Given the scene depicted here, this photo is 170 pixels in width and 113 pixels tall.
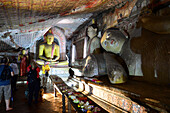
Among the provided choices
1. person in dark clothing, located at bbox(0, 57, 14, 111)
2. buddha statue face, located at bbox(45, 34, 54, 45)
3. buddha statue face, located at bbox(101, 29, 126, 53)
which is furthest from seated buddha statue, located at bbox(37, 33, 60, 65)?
buddha statue face, located at bbox(101, 29, 126, 53)

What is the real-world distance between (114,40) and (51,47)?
5240mm

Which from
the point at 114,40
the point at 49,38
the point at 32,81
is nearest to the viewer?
the point at 114,40

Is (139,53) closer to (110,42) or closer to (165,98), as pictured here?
(110,42)

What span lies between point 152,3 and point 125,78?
5.91 ft

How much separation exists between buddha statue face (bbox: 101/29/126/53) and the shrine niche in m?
4.31

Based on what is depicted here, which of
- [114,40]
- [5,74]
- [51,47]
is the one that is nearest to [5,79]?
[5,74]

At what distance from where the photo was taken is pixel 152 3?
2861mm

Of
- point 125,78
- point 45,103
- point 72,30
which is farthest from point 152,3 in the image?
point 72,30

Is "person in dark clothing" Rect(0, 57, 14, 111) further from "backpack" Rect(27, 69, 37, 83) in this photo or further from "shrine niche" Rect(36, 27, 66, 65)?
"shrine niche" Rect(36, 27, 66, 65)

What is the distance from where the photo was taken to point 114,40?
2.71m

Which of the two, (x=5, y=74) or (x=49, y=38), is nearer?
(x=5, y=74)

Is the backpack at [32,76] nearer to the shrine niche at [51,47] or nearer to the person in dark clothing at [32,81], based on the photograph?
the person in dark clothing at [32,81]

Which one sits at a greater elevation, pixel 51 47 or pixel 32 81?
pixel 51 47

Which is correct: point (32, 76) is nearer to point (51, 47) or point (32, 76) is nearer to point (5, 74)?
point (5, 74)
